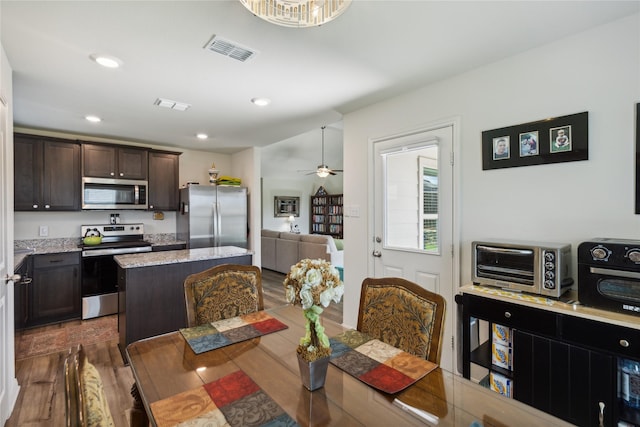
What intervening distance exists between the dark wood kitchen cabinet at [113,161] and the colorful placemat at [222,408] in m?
4.25

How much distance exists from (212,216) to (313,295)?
4178 millimetres

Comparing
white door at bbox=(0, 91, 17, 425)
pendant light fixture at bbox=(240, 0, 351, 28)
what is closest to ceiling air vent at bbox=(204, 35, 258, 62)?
pendant light fixture at bbox=(240, 0, 351, 28)

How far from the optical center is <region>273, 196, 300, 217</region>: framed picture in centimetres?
941

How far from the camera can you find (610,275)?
1.55m

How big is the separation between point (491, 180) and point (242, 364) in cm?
211

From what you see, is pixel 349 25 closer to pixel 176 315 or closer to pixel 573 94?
pixel 573 94

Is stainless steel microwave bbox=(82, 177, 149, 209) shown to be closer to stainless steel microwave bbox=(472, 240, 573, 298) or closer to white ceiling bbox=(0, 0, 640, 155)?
white ceiling bbox=(0, 0, 640, 155)

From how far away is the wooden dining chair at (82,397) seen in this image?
0.60m

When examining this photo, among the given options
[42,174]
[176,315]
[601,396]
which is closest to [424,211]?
[601,396]

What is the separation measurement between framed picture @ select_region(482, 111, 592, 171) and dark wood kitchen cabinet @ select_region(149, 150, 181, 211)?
174 inches

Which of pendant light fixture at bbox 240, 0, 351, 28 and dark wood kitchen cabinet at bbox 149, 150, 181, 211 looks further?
dark wood kitchen cabinet at bbox 149, 150, 181, 211

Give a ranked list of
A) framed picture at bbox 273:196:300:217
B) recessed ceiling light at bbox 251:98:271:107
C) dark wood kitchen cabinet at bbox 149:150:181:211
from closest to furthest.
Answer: recessed ceiling light at bbox 251:98:271:107 → dark wood kitchen cabinet at bbox 149:150:181:211 → framed picture at bbox 273:196:300:217

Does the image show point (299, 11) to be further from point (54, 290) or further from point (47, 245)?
point (47, 245)

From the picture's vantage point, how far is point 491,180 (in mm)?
2277
